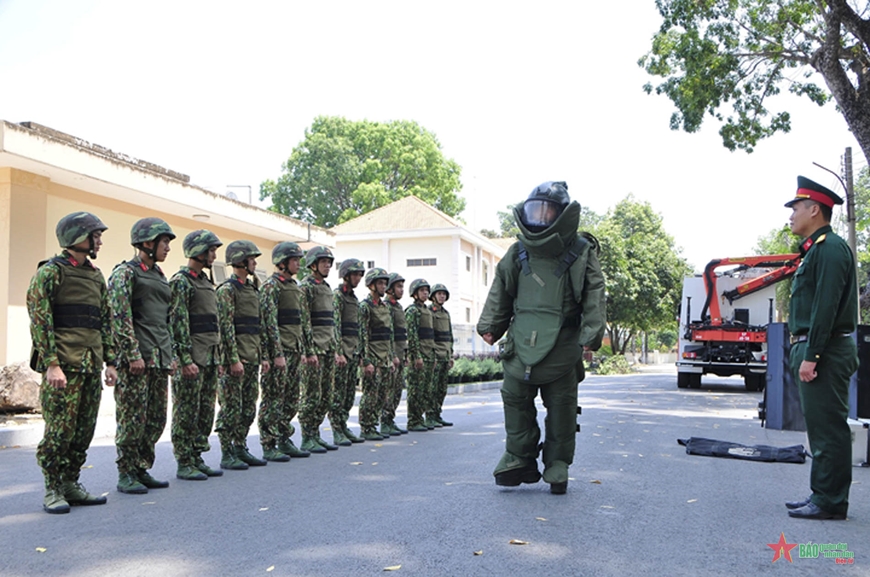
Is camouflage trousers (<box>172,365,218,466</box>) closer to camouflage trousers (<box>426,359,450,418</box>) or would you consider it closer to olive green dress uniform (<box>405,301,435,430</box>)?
olive green dress uniform (<box>405,301,435,430</box>)

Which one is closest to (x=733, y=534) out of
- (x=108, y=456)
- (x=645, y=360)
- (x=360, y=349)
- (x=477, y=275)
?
(x=360, y=349)

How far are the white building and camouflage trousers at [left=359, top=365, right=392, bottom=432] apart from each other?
29336mm

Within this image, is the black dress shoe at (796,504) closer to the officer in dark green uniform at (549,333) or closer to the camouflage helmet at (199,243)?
the officer in dark green uniform at (549,333)

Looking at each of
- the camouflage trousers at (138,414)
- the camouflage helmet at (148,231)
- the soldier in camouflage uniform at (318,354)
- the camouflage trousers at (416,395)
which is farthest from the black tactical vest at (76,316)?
the camouflage trousers at (416,395)

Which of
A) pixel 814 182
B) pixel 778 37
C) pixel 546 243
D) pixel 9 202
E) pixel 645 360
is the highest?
pixel 778 37

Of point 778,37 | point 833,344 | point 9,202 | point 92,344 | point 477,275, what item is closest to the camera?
point 833,344

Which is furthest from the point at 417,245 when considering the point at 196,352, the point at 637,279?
the point at 196,352

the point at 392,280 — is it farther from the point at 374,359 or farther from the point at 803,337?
the point at 803,337

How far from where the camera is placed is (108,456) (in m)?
8.63

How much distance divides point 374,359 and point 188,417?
3364 millimetres

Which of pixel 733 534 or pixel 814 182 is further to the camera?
pixel 814 182

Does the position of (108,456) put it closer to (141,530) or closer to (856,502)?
(141,530)

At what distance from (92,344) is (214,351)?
1541mm

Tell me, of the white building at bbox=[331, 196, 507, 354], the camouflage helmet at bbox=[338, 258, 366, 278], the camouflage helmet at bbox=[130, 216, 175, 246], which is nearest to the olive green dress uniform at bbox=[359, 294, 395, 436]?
the camouflage helmet at bbox=[338, 258, 366, 278]
